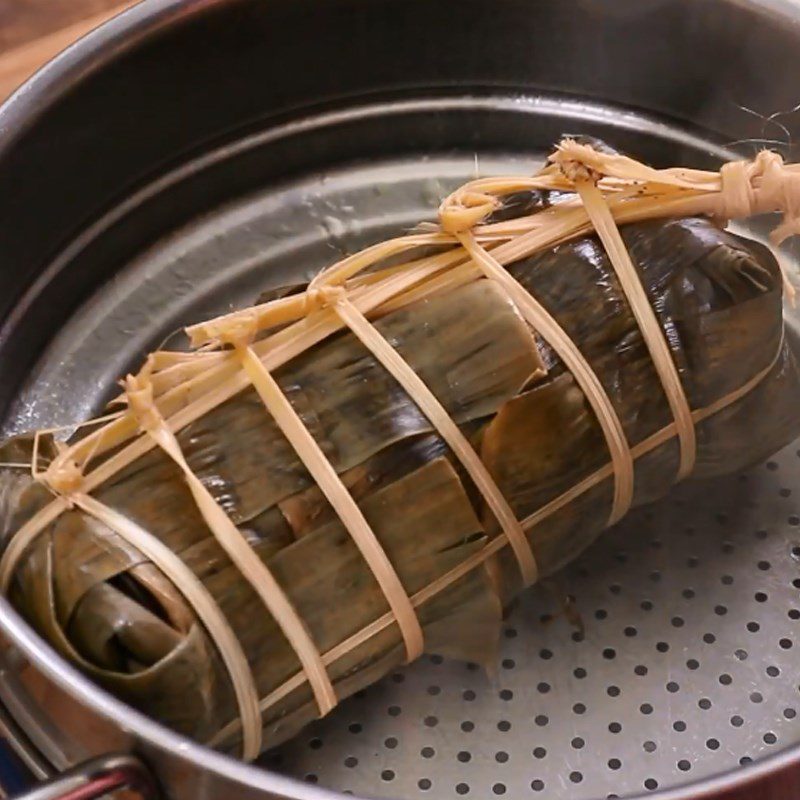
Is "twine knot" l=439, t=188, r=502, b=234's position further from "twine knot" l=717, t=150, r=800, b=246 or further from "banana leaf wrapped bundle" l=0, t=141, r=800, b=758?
"twine knot" l=717, t=150, r=800, b=246

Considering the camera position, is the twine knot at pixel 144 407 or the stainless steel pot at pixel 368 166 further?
the stainless steel pot at pixel 368 166

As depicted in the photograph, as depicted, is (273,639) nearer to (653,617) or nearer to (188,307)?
(653,617)

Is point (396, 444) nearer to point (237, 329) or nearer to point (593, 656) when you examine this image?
point (237, 329)

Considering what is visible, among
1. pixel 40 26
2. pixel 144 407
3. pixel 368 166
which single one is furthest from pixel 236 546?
pixel 40 26

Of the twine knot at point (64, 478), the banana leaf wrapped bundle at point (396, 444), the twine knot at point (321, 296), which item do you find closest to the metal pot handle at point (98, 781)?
the banana leaf wrapped bundle at point (396, 444)

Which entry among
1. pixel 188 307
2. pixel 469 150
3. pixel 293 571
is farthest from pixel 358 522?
pixel 469 150

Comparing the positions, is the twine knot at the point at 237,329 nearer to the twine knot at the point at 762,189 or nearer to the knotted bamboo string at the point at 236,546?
the knotted bamboo string at the point at 236,546

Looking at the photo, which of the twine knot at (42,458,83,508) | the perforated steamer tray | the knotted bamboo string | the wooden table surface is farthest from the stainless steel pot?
the wooden table surface
